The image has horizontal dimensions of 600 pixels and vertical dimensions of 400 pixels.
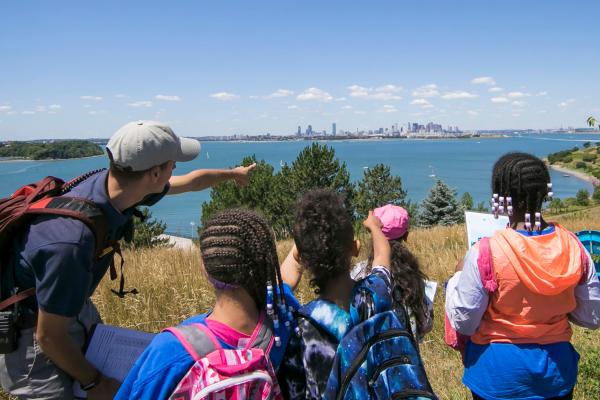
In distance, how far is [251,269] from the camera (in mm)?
1594

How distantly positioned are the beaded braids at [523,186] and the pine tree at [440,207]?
29562 mm

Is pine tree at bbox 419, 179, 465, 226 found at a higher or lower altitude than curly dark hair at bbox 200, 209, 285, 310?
lower

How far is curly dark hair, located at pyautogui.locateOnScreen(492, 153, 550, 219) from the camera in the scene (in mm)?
2225

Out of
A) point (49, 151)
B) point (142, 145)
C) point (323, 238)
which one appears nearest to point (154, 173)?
point (142, 145)

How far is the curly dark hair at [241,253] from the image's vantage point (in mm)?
1574

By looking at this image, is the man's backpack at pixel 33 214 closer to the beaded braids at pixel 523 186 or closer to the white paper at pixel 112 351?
the white paper at pixel 112 351

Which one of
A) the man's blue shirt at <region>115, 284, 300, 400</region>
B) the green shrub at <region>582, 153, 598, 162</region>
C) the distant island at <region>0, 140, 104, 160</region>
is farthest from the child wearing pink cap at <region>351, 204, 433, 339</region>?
the distant island at <region>0, 140, 104, 160</region>

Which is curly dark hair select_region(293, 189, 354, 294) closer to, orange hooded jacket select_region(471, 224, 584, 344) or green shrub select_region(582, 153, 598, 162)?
orange hooded jacket select_region(471, 224, 584, 344)

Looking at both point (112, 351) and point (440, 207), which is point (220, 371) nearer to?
point (112, 351)

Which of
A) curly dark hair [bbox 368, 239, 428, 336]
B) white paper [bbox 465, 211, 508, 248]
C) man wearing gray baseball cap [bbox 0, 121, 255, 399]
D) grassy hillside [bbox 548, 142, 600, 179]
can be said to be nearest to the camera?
man wearing gray baseball cap [bbox 0, 121, 255, 399]

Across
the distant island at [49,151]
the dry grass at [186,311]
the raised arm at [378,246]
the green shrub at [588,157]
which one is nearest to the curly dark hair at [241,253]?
the raised arm at [378,246]

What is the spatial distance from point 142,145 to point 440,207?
3111 cm

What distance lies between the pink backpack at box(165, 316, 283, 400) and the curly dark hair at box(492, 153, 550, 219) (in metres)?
1.41

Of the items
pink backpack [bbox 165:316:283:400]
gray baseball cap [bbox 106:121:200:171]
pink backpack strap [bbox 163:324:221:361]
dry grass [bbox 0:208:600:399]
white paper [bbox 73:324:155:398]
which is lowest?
dry grass [bbox 0:208:600:399]
